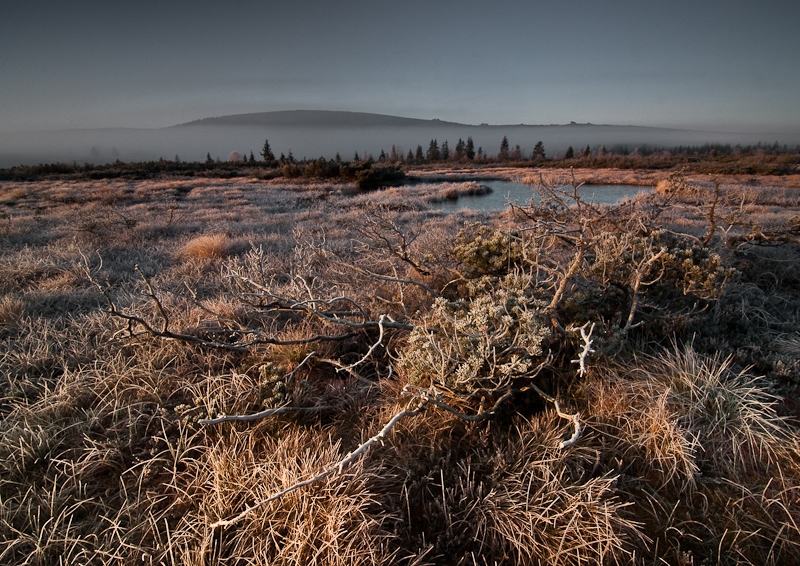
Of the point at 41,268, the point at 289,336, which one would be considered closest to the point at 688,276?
the point at 289,336

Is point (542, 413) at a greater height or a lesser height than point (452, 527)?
greater

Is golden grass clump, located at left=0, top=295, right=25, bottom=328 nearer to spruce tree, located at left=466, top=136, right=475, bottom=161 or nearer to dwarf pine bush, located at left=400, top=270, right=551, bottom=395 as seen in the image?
dwarf pine bush, located at left=400, top=270, right=551, bottom=395

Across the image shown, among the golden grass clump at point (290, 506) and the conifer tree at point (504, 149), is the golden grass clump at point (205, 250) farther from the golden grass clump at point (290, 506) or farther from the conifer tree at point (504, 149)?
the conifer tree at point (504, 149)

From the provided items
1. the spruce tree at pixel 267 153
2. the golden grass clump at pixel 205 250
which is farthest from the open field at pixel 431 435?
the spruce tree at pixel 267 153

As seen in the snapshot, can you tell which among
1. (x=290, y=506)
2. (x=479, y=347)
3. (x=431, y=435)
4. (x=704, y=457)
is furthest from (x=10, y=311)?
(x=704, y=457)

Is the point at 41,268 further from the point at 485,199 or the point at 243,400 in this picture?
the point at 485,199

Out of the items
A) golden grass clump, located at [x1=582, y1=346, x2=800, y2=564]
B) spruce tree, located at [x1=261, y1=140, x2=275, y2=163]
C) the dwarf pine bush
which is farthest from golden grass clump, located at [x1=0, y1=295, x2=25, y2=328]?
spruce tree, located at [x1=261, y1=140, x2=275, y2=163]

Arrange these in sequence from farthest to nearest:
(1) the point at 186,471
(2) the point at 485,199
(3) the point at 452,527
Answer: (2) the point at 485,199 → (1) the point at 186,471 → (3) the point at 452,527

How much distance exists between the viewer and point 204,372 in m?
2.80

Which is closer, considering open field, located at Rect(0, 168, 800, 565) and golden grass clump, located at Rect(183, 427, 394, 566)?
golden grass clump, located at Rect(183, 427, 394, 566)

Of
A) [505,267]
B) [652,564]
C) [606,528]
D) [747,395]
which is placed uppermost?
[505,267]

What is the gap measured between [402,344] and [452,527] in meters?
1.64

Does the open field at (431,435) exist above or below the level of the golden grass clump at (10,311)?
below

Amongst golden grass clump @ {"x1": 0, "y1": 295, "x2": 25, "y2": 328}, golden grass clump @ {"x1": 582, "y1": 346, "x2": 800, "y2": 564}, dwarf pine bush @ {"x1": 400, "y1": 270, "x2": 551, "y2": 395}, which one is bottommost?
golden grass clump @ {"x1": 582, "y1": 346, "x2": 800, "y2": 564}
